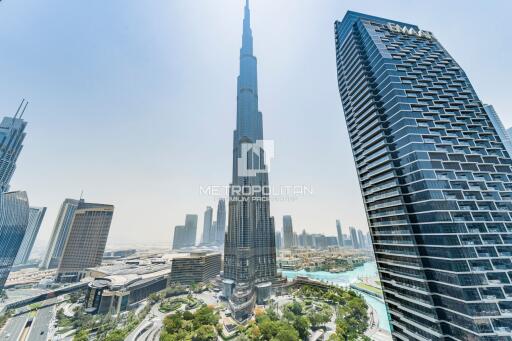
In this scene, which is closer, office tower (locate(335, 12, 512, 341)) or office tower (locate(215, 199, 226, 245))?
office tower (locate(335, 12, 512, 341))

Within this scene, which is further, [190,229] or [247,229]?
[190,229]

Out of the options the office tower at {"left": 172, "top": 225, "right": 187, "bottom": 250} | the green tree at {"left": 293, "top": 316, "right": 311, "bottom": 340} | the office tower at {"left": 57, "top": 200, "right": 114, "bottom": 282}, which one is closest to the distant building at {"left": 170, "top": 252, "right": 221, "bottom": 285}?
the office tower at {"left": 57, "top": 200, "right": 114, "bottom": 282}

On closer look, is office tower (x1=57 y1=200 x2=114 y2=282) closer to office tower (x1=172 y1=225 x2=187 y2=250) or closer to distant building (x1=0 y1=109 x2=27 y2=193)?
distant building (x1=0 y1=109 x2=27 y2=193)

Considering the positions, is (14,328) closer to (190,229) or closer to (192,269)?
(192,269)

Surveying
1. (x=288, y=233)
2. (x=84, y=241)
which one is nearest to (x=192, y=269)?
(x=84, y=241)

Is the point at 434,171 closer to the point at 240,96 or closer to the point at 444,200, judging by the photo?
the point at 444,200
